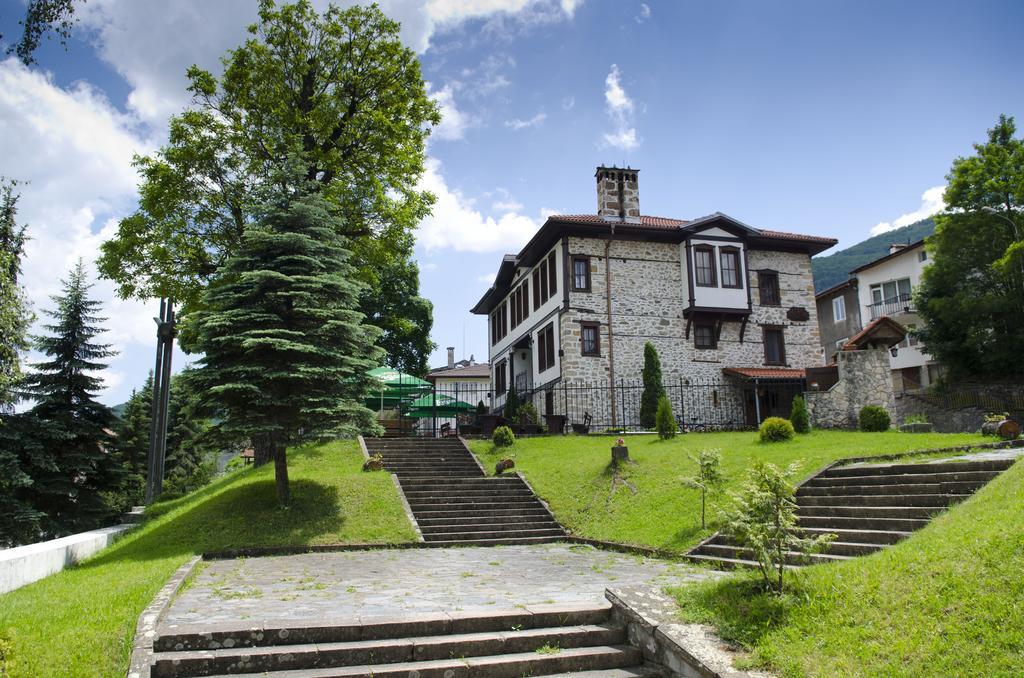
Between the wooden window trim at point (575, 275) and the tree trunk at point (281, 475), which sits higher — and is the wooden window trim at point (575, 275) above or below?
above

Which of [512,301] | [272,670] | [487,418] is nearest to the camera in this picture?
[272,670]

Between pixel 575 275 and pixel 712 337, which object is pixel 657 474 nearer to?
pixel 575 275

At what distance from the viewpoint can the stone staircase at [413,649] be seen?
5715mm

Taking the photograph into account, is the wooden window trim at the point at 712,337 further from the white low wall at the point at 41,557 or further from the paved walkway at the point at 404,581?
the white low wall at the point at 41,557

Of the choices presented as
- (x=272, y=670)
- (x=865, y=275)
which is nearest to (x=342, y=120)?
(x=272, y=670)

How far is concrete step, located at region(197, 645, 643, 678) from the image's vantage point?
5.70 metres

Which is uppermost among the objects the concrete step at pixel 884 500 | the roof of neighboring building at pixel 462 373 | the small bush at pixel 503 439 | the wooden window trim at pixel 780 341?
the roof of neighboring building at pixel 462 373

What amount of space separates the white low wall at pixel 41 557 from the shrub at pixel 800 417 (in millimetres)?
16897

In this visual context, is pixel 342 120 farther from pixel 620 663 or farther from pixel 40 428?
pixel 620 663

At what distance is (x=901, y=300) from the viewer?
126 ft

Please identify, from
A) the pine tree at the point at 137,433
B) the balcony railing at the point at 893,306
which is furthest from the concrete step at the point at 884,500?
the balcony railing at the point at 893,306

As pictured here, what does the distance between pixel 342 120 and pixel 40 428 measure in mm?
12891

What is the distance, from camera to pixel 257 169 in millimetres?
20172

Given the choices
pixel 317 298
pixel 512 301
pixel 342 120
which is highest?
pixel 342 120
